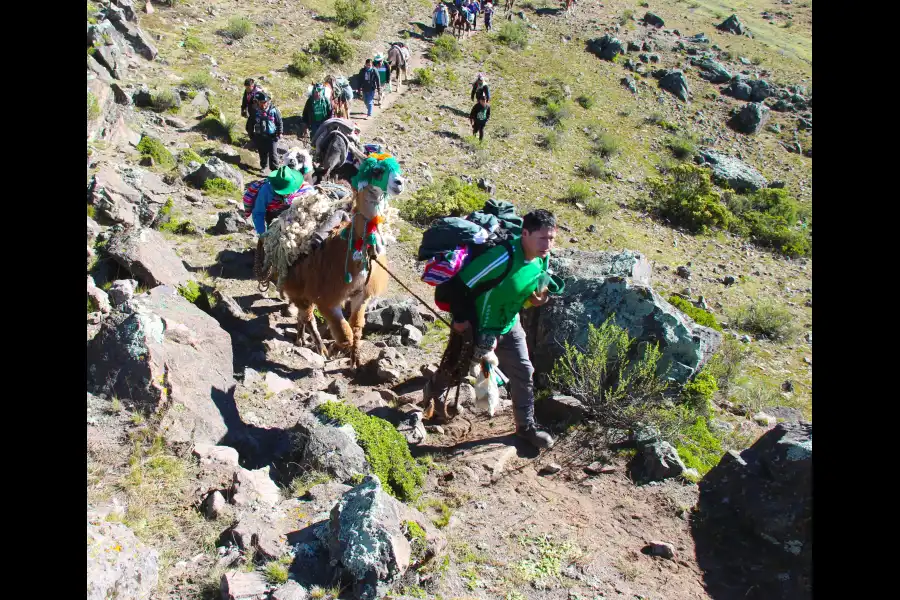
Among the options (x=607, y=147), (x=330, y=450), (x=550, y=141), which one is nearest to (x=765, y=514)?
(x=330, y=450)

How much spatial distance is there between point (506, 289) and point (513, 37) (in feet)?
85.7

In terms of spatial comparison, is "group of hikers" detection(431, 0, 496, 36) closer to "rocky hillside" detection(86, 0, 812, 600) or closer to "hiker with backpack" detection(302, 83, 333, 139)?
"rocky hillside" detection(86, 0, 812, 600)

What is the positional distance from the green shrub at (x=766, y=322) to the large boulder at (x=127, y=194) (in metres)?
10.7

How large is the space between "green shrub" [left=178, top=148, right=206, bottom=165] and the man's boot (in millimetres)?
9623

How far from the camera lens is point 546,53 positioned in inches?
1118

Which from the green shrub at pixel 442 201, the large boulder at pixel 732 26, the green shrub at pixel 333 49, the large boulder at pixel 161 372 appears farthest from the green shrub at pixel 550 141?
the large boulder at pixel 732 26

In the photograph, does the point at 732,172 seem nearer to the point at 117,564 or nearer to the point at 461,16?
the point at 461,16

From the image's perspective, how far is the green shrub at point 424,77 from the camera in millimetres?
21562

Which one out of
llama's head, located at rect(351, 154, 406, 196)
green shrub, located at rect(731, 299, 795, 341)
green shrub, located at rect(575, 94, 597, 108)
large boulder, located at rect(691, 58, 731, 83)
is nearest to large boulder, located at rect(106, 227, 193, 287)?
llama's head, located at rect(351, 154, 406, 196)

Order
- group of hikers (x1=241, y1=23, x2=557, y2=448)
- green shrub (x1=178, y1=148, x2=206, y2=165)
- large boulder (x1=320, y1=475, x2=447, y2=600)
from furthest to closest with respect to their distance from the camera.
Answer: green shrub (x1=178, y1=148, x2=206, y2=165) → group of hikers (x1=241, y1=23, x2=557, y2=448) → large boulder (x1=320, y1=475, x2=447, y2=600)

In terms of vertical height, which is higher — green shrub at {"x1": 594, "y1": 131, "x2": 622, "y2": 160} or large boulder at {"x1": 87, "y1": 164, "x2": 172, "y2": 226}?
large boulder at {"x1": 87, "y1": 164, "x2": 172, "y2": 226}

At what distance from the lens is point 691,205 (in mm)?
16359

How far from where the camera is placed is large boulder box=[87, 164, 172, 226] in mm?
8516

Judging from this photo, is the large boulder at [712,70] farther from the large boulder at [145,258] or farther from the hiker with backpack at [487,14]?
the large boulder at [145,258]
